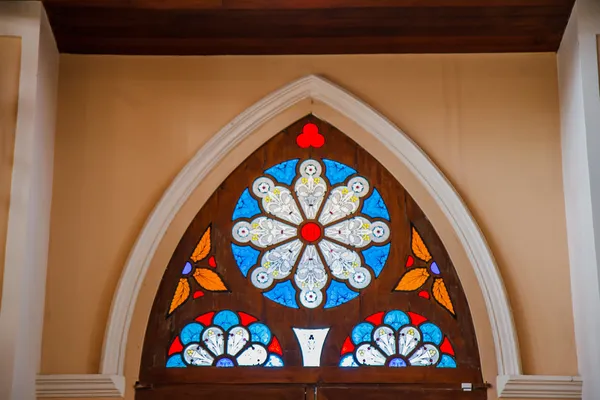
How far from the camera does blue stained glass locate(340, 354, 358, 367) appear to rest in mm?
4695

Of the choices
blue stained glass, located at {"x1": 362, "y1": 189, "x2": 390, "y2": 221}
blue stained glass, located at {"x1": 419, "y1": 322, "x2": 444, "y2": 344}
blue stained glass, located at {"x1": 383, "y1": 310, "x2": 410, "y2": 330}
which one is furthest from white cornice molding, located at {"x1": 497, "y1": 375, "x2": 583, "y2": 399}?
blue stained glass, located at {"x1": 362, "y1": 189, "x2": 390, "y2": 221}

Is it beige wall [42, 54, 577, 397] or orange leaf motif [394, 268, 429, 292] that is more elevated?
beige wall [42, 54, 577, 397]

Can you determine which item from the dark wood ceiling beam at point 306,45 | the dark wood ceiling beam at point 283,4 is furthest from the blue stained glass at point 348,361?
the dark wood ceiling beam at point 283,4

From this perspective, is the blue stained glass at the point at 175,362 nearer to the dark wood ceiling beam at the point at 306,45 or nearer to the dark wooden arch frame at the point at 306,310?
the dark wooden arch frame at the point at 306,310

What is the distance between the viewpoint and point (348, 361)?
471 cm

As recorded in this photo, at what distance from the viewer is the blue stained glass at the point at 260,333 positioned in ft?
15.6

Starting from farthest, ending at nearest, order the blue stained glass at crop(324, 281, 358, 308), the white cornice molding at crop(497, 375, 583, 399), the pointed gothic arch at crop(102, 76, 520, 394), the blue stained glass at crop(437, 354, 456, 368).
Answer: the blue stained glass at crop(324, 281, 358, 308) → the blue stained glass at crop(437, 354, 456, 368) → the pointed gothic arch at crop(102, 76, 520, 394) → the white cornice molding at crop(497, 375, 583, 399)

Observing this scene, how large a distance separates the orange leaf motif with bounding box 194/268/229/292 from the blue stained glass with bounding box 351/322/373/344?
0.63 metres

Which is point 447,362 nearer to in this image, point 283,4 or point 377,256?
point 377,256

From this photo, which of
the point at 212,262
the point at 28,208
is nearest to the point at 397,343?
the point at 212,262

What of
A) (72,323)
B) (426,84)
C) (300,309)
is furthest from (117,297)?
(426,84)

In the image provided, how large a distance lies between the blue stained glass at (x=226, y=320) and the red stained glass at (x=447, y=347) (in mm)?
940

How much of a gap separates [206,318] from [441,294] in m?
1.09

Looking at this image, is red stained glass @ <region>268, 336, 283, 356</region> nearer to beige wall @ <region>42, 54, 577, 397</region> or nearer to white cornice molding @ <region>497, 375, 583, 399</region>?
beige wall @ <region>42, 54, 577, 397</region>
